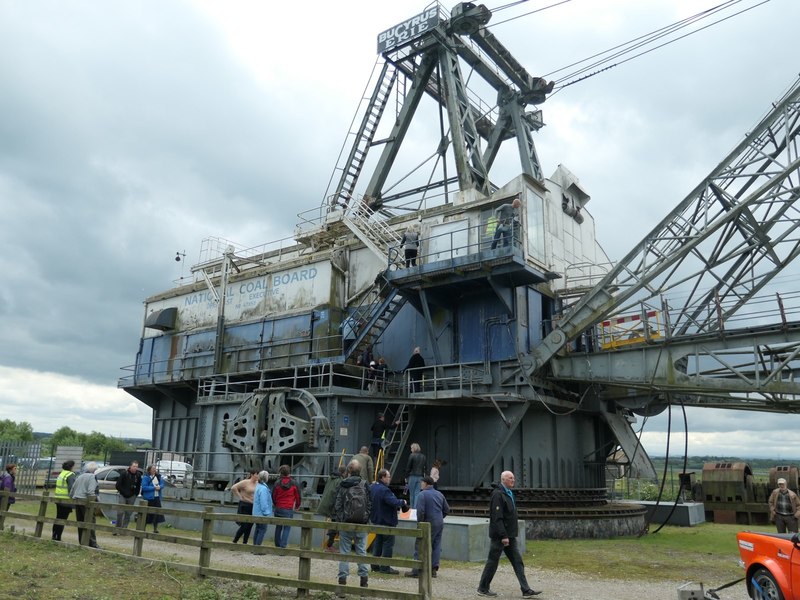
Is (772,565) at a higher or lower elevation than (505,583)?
higher

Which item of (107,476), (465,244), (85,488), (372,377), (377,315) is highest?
(465,244)

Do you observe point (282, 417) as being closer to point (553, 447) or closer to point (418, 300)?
point (418, 300)

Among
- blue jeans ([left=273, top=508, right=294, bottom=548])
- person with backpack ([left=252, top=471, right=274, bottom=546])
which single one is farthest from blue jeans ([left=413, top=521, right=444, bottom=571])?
person with backpack ([left=252, top=471, right=274, bottom=546])

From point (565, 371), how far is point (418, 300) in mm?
5159

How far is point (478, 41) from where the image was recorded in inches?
1088

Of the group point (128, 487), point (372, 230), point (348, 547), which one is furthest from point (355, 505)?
point (372, 230)

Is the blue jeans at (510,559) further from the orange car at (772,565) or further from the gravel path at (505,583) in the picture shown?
the orange car at (772,565)

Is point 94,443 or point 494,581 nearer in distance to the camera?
point 494,581

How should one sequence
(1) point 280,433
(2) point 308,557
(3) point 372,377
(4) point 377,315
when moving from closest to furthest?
(2) point 308,557 → (1) point 280,433 → (4) point 377,315 → (3) point 372,377

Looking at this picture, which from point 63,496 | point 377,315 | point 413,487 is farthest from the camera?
point 377,315

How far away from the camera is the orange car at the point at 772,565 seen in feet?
24.4

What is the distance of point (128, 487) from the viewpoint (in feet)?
51.6

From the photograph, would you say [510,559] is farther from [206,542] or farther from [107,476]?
[107,476]

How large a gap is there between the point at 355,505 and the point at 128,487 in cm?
834
